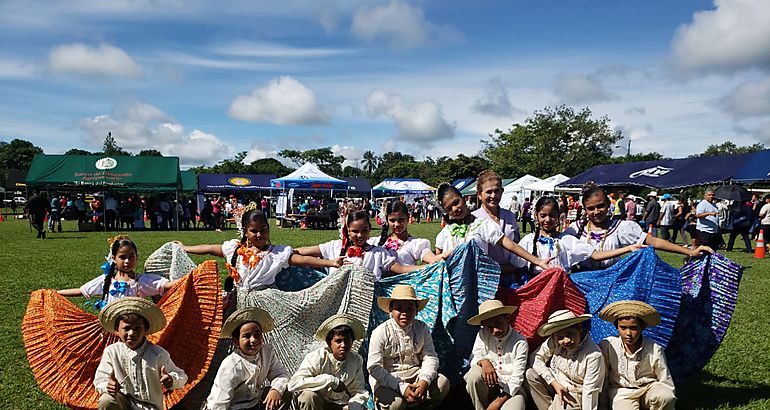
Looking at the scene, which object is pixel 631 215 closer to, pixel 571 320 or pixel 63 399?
pixel 571 320

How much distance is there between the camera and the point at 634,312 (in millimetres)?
3686

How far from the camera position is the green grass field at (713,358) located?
467 centimetres

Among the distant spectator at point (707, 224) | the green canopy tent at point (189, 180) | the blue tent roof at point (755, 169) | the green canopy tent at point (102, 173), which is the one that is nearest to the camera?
the distant spectator at point (707, 224)

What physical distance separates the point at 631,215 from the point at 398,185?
20789 millimetres

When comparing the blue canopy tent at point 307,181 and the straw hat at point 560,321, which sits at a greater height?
the blue canopy tent at point 307,181

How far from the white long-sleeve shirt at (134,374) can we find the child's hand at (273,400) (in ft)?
1.90

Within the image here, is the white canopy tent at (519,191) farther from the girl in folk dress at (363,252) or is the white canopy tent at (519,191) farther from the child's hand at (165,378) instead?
the child's hand at (165,378)

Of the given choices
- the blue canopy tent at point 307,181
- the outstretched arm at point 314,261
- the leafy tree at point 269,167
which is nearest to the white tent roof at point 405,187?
the blue canopy tent at point 307,181

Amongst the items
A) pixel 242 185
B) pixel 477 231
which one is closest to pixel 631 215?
pixel 477 231

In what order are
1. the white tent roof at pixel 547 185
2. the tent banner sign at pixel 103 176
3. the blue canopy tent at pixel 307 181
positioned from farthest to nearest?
the white tent roof at pixel 547 185, the blue canopy tent at pixel 307 181, the tent banner sign at pixel 103 176

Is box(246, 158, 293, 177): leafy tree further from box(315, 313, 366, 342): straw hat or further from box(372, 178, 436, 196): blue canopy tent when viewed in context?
box(315, 313, 366, 342): straw hat

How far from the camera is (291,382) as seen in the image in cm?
376

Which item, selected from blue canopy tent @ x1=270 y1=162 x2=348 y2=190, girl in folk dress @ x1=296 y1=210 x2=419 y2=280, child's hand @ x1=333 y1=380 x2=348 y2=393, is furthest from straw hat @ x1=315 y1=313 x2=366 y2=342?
blue canopy tent @ x1=270 y1=162 x2=348 y2=190

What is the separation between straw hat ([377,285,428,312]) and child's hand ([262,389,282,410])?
999mm
